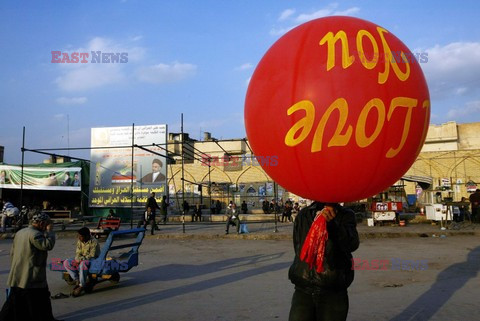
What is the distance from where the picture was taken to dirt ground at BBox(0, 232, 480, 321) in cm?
532

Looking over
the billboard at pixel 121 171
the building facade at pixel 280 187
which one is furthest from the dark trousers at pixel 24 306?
the billboard at pixel 121 171

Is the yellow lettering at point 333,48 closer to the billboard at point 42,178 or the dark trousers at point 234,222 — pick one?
the dark trousers at point 234,222

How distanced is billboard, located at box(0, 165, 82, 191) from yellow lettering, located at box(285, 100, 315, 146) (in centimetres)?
2688

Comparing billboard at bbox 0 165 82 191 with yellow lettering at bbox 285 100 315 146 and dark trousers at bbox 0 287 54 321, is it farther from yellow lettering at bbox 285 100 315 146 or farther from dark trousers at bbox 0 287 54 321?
yellow lettering at bbox 285 100 315 146

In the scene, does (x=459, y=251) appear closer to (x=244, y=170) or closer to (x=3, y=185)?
(x=3, y=185)

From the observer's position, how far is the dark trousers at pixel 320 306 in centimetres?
291

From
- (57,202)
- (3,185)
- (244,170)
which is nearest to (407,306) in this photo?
(3,185)

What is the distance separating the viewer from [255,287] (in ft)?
22.6

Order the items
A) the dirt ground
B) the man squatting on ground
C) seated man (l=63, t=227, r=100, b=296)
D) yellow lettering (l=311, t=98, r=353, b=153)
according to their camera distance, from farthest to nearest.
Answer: seated man (l=63, t=227, r=100, b=296)
the dirt ground
the man squatting on ground
yellow lettering (l=311, t=98, r=353, b=153)

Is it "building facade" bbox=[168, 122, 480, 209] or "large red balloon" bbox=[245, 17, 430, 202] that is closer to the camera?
"large red balloon" bbox=[245, 17, 430, 202]

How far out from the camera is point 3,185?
84.1 feet

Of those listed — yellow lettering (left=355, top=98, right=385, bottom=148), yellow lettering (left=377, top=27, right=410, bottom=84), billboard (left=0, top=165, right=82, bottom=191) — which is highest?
billboard (left=0, top=165, right=82, bottom=191)

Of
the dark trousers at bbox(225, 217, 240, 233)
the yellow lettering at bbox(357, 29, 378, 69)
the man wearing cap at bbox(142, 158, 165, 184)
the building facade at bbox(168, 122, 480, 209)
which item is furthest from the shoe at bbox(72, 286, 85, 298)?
the man wearing cap at bbox(142, 158, 165, 184)

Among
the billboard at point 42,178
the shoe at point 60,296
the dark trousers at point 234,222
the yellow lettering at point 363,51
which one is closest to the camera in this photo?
the yellow lettering at point 363,51
